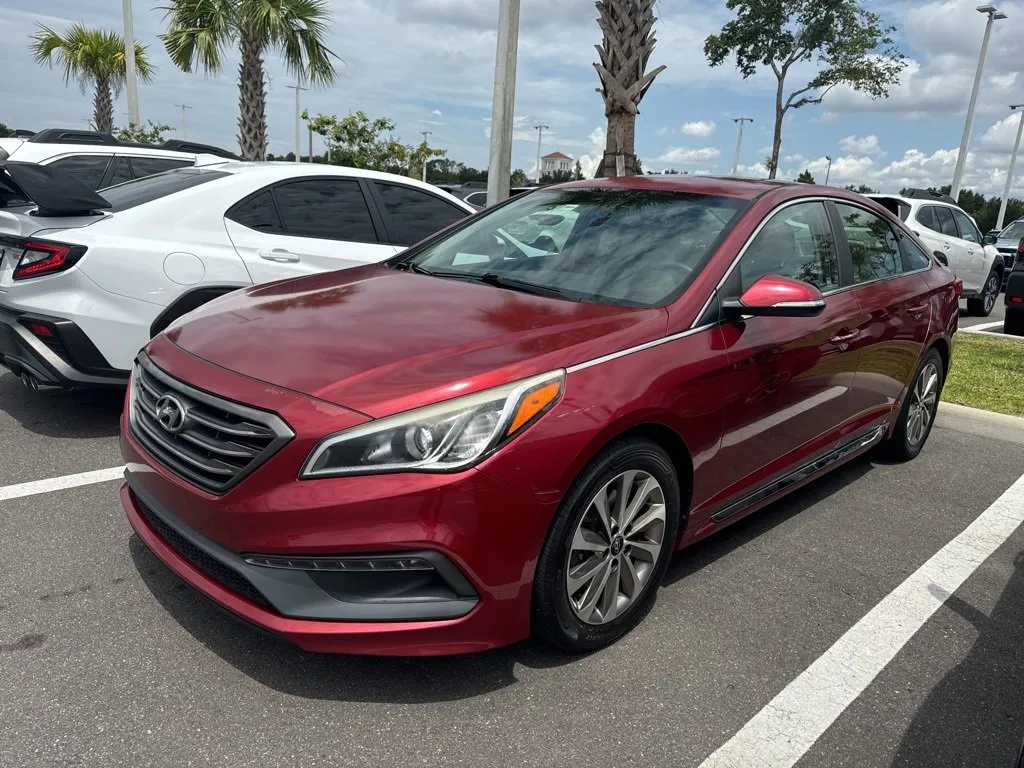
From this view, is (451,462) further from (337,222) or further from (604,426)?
(337,222)

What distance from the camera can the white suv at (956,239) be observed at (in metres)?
12.0

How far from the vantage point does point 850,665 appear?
2.79m

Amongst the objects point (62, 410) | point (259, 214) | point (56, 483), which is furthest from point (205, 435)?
point (62, 410)

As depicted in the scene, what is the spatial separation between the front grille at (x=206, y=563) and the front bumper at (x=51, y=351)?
1944 millimetres

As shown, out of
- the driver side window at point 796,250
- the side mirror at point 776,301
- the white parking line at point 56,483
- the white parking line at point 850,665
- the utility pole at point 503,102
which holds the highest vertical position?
the utility pole at point 503,102

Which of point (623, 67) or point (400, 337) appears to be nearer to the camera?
point (400, 337)

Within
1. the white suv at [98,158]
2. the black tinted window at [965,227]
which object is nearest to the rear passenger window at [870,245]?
the white suv at [98,158]

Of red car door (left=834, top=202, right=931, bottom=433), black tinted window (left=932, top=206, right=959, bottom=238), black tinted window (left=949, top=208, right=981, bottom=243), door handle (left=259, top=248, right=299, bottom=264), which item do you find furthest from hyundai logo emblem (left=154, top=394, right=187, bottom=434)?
black tinted window (left=949, top=208, right=981, bottom=243)

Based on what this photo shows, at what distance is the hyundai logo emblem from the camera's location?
2460 mm

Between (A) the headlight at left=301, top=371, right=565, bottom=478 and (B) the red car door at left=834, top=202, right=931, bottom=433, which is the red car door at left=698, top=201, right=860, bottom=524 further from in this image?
(A) the headlight at left=301, top=371, right=565, bottom=478

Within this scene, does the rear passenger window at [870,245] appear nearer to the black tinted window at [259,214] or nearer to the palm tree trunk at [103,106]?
the black tinted window at [259,214]

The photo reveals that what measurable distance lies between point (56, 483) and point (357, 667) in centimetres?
218

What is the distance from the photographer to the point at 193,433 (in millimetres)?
2420

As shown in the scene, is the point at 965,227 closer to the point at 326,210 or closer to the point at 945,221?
the point at 945,221
